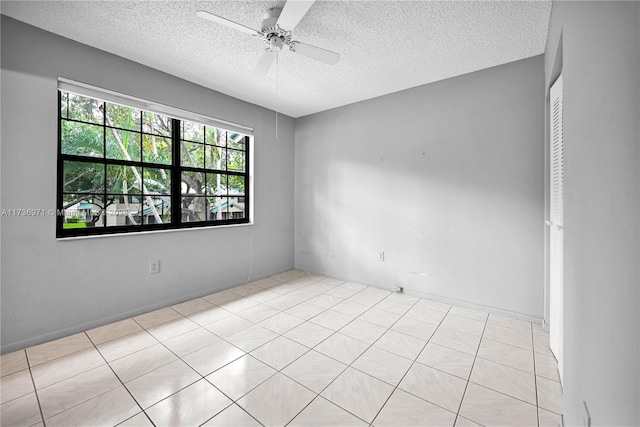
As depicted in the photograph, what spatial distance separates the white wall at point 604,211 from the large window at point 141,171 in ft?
11.1

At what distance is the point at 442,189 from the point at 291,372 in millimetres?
2447

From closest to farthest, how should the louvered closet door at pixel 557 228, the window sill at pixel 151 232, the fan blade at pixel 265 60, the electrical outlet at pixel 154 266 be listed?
the louvered closet door at pixel 557 228 → the fan blade at pixel 265 60 → the window sill at pixel 151 232 → the electrical outlet at pixel 154 266

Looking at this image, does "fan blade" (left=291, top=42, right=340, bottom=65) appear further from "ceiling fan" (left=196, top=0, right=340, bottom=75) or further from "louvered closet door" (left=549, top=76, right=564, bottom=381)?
"louvered closet door" (left=549, top=76, right=564, bottom=381)

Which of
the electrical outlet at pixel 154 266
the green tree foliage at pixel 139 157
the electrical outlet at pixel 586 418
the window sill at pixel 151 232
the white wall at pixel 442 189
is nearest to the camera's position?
the electrical outlet at pixel 586 418

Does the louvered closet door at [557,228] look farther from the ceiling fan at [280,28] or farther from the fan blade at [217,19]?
the fan blade at [217,19]

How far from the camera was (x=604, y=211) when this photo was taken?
0.83 meters

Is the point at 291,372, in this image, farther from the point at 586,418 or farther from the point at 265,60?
the point at 265,60

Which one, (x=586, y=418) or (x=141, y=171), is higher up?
(x=141, y=171)

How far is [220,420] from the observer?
1448mm

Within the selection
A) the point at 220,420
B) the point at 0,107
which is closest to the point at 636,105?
the point at 220,420

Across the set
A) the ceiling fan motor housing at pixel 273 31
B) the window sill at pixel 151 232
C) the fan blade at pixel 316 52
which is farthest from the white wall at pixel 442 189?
the ceiling fan motor housing at pixel 273 31

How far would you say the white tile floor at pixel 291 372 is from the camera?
58.6 inches

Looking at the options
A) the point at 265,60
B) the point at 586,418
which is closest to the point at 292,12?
the point at 265,60

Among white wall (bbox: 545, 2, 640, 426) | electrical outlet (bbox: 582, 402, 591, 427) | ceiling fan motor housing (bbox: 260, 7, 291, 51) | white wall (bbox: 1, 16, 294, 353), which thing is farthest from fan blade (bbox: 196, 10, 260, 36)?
electrical outlet (bbox: 582, 402, 591, 427)
